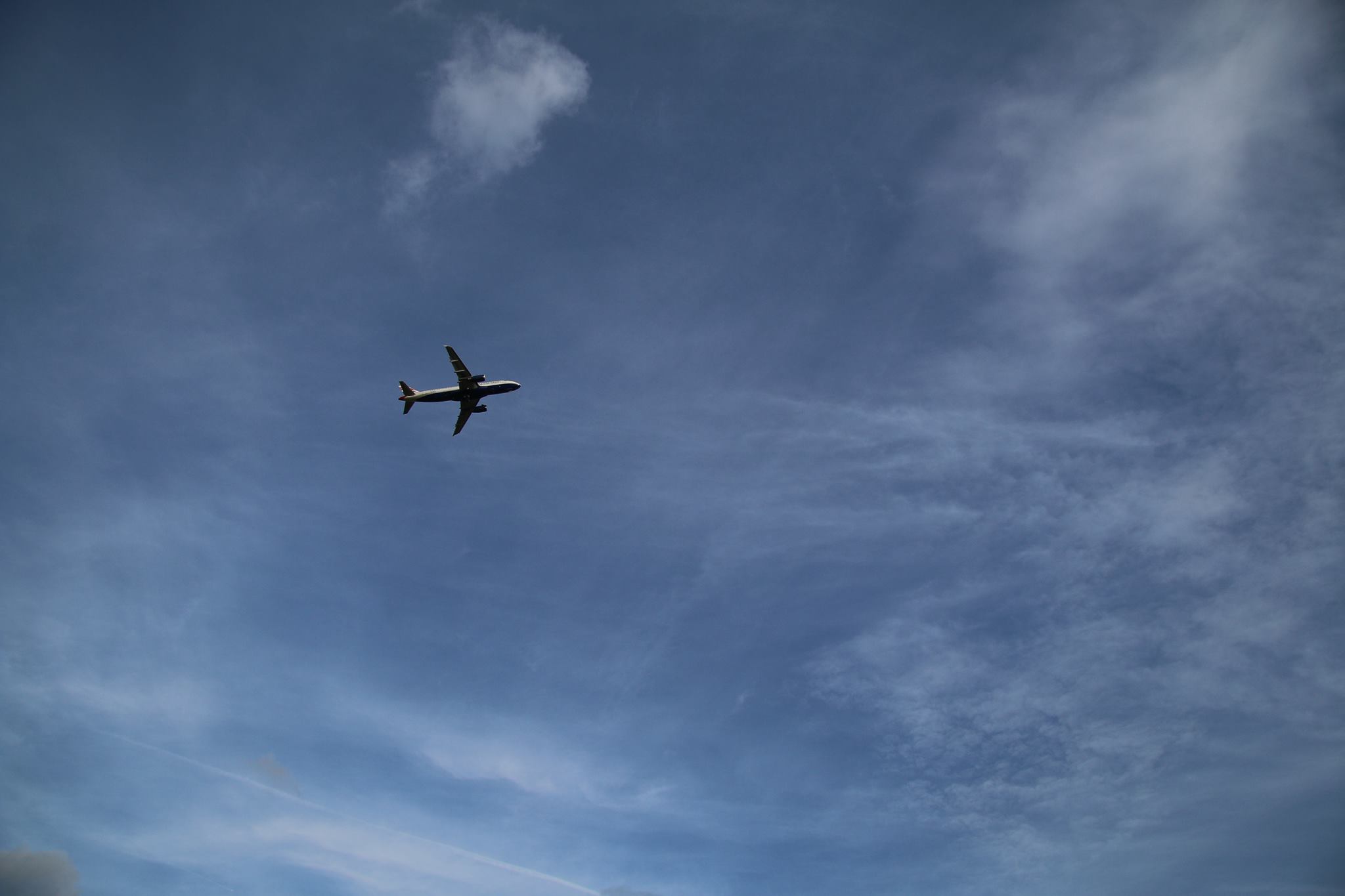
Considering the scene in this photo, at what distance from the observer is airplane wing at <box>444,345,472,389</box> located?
191875 millimetres

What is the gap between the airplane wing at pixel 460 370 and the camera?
191875 millimetres

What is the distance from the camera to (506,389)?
645 ft

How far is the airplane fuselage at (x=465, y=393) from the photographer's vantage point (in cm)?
19250

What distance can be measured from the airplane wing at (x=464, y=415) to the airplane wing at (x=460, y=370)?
5803mm

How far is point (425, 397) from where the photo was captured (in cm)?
19550

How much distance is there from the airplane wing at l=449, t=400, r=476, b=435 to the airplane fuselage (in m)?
1.48

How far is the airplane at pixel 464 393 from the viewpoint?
631 feet

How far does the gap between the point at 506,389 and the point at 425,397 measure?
2124 cm

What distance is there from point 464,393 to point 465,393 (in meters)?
0.33

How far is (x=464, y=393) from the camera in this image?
193125 mm

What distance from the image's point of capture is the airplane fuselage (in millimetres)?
192500

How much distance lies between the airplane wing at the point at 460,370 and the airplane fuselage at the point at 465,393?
1.56 metres

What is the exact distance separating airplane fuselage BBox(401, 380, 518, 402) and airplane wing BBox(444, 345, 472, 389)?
61.5 inches

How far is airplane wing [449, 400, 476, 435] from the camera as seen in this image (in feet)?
639
